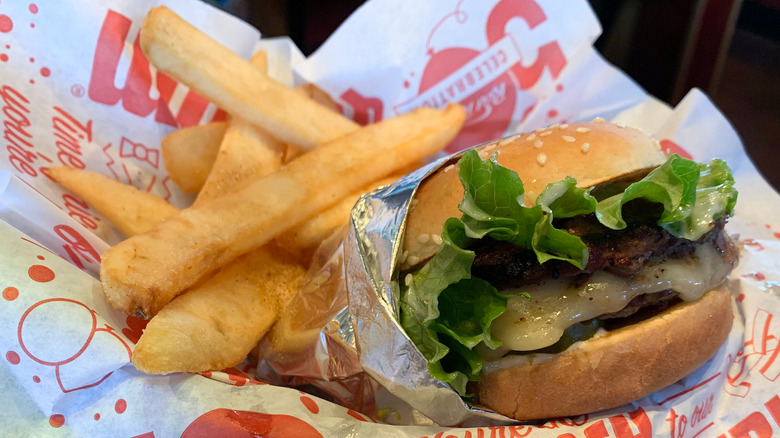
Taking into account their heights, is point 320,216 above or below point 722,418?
above

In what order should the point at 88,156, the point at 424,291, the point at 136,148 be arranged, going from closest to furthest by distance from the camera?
the point at 424,291 → the point at 88,156 → the point at 136,148

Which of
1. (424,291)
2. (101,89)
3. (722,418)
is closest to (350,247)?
(424,291)

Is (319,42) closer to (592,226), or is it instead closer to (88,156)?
(88,156)

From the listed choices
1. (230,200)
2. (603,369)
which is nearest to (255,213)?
(230,200)

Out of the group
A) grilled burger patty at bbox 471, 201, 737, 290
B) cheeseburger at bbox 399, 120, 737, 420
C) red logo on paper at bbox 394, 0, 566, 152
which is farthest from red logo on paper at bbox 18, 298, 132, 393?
red logo on paper at bbox 394, 0, 566, 152

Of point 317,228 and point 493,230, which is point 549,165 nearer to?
point 493,230

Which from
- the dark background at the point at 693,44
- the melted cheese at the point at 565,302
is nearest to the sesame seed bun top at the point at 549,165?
the melted cheese at the point at 565,302

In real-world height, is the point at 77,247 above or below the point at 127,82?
below
